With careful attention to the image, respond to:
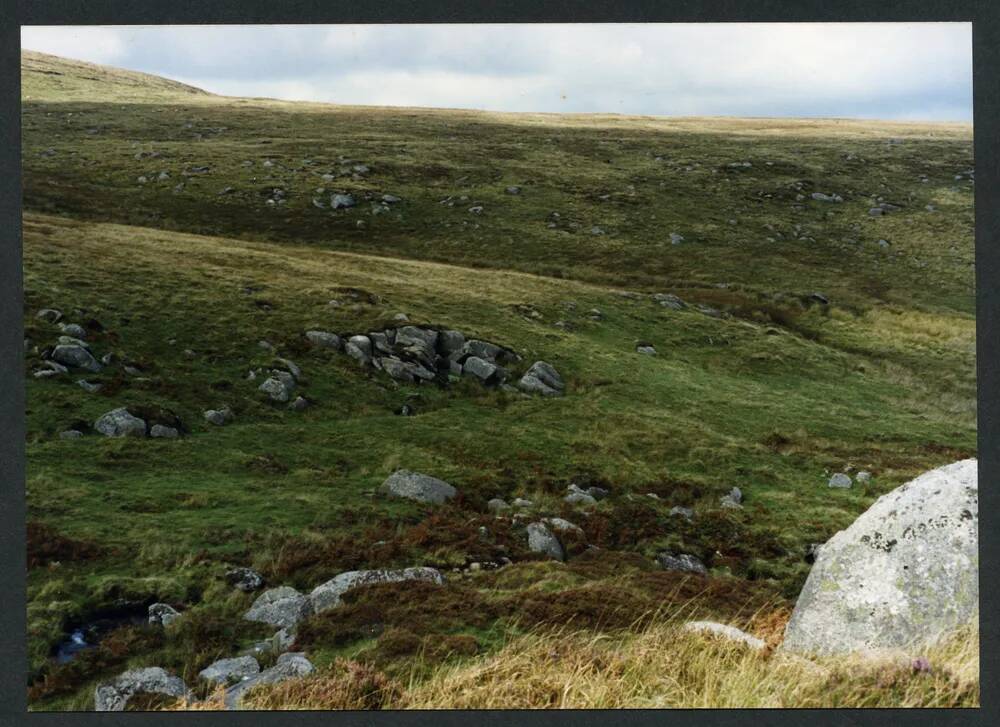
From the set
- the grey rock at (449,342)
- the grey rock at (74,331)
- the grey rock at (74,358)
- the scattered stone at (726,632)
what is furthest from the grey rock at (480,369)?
the scattered stone at (726,632)

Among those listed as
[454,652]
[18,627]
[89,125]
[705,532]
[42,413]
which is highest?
[89,125]

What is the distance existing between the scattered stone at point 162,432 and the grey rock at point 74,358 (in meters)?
4.08

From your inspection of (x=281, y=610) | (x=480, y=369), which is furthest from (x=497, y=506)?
(x=480, y=369)

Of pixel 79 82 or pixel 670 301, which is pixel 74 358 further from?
pixel 79 82

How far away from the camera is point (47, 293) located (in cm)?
2695

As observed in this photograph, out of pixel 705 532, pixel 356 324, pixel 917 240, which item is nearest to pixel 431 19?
pixel 705 532

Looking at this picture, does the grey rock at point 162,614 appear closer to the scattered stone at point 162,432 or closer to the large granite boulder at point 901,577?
the scattered stone at point 162,432

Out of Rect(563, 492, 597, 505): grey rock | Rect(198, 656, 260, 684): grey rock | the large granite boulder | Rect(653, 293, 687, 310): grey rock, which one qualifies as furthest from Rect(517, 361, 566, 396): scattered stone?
Rect(198, 656, 260, 684): grey rock

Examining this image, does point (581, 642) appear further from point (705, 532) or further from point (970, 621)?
point (705, 532)

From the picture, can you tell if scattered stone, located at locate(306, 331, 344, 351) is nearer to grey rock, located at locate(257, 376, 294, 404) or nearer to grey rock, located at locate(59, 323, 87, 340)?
grey rock, located at locate(257, 376, 294, 404)

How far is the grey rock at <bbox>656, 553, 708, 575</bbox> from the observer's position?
686 inches

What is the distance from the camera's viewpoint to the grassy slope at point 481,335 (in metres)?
15.4

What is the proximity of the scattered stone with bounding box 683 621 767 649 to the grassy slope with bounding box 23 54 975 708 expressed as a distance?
1.88 meters

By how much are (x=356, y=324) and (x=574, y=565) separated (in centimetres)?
1766
